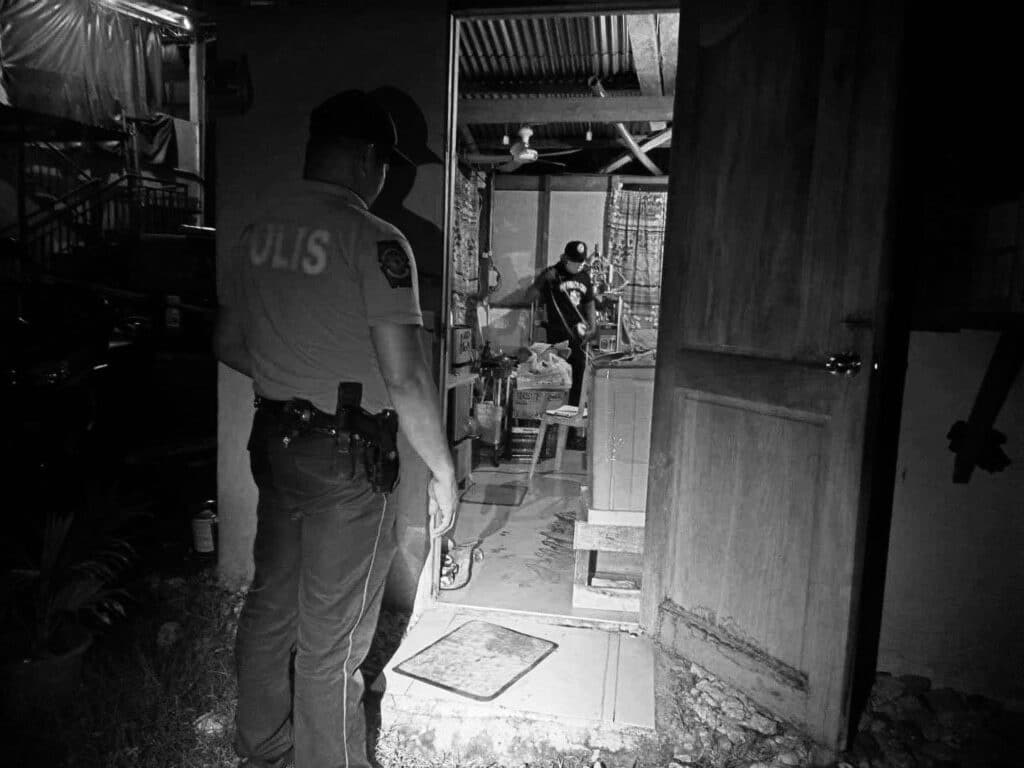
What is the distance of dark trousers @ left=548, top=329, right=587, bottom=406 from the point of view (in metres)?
7.73

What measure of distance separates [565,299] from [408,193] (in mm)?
4906

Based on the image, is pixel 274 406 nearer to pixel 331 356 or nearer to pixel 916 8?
pixel 331 356

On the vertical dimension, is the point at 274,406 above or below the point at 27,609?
above

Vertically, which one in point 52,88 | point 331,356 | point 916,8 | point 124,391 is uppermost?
point 52,88

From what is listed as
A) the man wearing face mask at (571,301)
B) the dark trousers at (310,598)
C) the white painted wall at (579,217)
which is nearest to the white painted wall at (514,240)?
the white painted wall at (579,217)

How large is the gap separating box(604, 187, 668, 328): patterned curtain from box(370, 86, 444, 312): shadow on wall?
672cm

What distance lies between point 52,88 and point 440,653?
618cm

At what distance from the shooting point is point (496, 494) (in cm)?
579

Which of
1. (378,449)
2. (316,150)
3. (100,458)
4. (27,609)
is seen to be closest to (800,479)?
(378,449)

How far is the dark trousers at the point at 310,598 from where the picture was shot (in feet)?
6.80

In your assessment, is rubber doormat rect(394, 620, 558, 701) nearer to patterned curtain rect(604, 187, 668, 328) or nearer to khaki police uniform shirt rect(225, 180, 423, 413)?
khaki police uniform shirt rect(225, 180, 423, 413)

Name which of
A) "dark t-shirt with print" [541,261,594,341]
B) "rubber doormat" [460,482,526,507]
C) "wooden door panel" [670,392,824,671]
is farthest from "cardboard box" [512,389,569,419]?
"wooden door panel" [670,392,824,671]

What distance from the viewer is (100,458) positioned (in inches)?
218

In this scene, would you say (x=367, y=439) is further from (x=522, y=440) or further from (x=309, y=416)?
(x=522, y=440)
